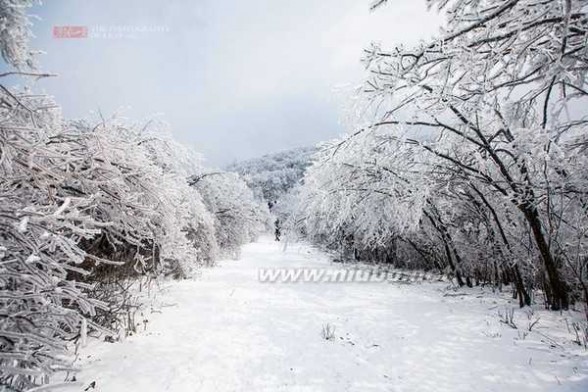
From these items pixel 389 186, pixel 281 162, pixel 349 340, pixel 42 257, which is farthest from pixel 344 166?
pixel 281 162

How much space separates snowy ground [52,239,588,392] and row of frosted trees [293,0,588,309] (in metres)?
1.53

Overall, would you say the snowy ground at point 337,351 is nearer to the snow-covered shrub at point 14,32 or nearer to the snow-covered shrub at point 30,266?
the snow-covered shrub at point 30,266

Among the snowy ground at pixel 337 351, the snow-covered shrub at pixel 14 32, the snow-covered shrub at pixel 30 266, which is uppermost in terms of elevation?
the snow-covered shrub at pixel 14 32

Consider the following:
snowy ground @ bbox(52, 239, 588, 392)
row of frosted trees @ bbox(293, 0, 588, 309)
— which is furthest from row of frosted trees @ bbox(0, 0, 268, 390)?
row of frosted trees @ bbox(293, 0, 588, 309)

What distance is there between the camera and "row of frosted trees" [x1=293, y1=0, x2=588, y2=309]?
300cm

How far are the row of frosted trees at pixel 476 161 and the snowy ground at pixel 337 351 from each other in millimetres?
1533

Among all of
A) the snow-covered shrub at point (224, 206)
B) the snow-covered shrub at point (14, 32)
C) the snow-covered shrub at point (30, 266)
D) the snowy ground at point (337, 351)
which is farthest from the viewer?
the snow-covered shrub at point (224, 206)

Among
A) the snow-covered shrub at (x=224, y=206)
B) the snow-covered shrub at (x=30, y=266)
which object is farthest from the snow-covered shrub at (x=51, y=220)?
the snow-covered shrub at (x=224, y=206)

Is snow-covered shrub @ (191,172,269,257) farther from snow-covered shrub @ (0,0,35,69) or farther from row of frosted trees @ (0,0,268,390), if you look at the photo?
snow-covered shrub @ (0,0,35,69)

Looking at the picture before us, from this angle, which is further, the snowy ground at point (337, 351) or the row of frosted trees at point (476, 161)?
the snowy ground at point (337, 351)

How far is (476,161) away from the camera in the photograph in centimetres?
785

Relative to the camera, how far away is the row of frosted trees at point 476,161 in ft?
9.84

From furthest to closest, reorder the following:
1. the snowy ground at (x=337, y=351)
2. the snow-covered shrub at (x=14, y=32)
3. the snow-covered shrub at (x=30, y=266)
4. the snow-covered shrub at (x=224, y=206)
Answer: the snow-covered shrub at (x=224, y=206), the snowy ground at (x=337, y=351), the snow-covered shrub at (x=14, y=32), the snow-covered shrub at (x=30, y=266)

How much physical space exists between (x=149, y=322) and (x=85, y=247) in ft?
6.73
